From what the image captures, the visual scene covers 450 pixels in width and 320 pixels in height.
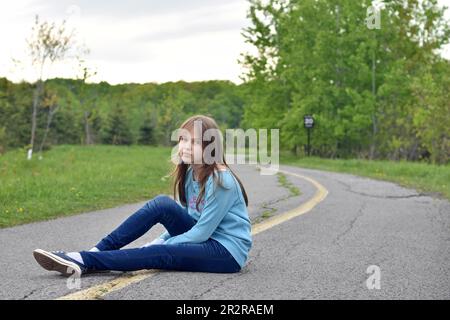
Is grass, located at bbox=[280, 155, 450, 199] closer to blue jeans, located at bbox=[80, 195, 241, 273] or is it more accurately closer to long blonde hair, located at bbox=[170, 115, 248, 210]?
long blonde hair, located at bbox=[170, 115, 248, 210]

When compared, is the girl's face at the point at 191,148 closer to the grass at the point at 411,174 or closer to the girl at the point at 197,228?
the girl at the point at 197,228

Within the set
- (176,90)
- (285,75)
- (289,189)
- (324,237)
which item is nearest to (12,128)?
(285,75)

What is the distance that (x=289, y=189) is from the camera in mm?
12391

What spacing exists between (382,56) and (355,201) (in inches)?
831

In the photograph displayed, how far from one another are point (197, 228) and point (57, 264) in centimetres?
105

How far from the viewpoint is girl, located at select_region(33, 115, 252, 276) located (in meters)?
4.37

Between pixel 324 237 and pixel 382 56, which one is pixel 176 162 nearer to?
pixel 324 237

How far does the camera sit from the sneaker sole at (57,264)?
4160mm

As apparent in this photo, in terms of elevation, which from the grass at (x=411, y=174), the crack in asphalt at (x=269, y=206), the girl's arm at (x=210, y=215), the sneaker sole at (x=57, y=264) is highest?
the girl's arm at (x=210, y=215)

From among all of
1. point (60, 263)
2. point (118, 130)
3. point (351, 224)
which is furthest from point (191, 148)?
point (118, 130)

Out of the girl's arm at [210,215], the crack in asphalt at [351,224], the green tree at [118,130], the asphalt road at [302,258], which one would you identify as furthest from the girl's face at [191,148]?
the green tree at [118,130]

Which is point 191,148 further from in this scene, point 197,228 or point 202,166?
point 197,228

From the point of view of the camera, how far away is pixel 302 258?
17.2 ft

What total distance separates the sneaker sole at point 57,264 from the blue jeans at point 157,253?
0.35ft
